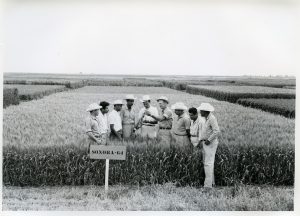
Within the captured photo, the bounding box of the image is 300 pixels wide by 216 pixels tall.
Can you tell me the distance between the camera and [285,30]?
12.6 feet

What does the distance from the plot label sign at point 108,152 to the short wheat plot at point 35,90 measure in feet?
2.01

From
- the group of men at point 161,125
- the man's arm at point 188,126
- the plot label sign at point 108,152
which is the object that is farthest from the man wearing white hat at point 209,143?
the plot label sign at point 108,152

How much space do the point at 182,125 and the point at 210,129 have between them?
10.1 inches

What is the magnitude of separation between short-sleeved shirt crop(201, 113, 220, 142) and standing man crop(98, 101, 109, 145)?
2.81ft

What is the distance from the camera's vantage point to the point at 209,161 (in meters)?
3.82

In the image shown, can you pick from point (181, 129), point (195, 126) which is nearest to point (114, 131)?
point (181, 129)

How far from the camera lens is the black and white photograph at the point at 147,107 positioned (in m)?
3.74

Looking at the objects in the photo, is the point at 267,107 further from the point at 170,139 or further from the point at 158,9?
the point at 158,9

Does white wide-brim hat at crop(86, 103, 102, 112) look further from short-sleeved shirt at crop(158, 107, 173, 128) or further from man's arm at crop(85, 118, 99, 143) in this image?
short-sleeved shirt at crop(158, 107, 173, 128)

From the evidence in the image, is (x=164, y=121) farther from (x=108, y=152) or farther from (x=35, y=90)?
(x=35, y=90)

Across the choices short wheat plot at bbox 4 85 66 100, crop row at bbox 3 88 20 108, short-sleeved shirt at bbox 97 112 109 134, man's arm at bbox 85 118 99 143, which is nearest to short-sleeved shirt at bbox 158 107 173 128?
short-sleeved shirt at bbox 97 112 109 134

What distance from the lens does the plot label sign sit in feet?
12.4

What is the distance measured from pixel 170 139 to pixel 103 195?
0.77 meters

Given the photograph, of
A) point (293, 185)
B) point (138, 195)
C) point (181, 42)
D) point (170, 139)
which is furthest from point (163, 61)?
point (293, 185)
